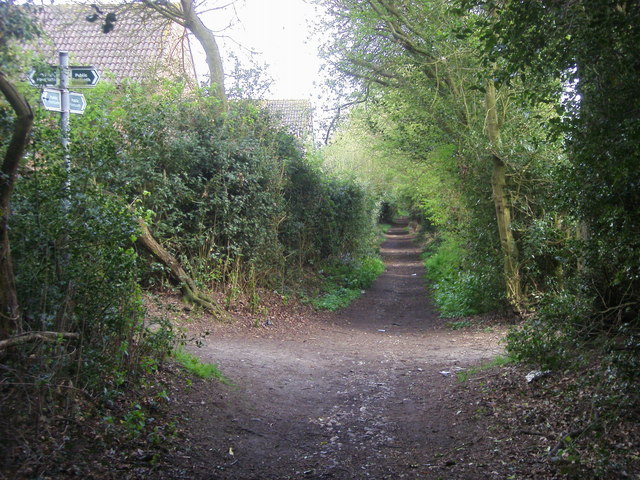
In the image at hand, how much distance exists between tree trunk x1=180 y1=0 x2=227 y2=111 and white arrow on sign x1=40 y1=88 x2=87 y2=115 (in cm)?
1027

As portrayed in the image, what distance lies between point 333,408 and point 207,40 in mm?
→ 12996

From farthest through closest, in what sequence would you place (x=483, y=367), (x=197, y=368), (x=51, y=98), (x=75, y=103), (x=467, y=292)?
(x=467, y=292), (x=483, y=367), (x=197, y=368), (x=75, y=103), (x=51, y=98)

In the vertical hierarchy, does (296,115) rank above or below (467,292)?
above

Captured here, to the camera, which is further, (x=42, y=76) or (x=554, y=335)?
(x=554, y=335)

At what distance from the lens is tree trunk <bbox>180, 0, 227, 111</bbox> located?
16203 mm

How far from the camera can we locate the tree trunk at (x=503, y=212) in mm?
12250

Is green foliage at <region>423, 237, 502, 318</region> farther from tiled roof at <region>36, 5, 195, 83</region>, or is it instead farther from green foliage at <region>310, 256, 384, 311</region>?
tiled roof at <region>36, 5, 195, 83</region>

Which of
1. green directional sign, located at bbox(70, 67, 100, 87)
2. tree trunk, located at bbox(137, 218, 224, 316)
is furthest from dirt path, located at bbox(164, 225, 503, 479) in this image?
green directional sign, located at bbox(70, 67, 100, 87)

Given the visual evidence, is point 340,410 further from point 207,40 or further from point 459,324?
point 207,40

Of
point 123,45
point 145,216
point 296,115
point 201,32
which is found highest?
point 123,45

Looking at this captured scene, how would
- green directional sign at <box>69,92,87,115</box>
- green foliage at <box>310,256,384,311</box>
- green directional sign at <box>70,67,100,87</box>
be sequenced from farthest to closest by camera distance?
1. green foliage at <box>310,256,384,311</box>
2. green directional sign at <box>70,67,100,87</box>
3. green directional sign at <box>69,92,87,115</box>

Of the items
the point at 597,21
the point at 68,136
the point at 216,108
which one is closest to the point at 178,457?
the point at 68,136

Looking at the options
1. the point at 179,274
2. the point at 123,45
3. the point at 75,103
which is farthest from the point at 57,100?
the point at 123,45

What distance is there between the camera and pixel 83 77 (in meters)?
6.19
